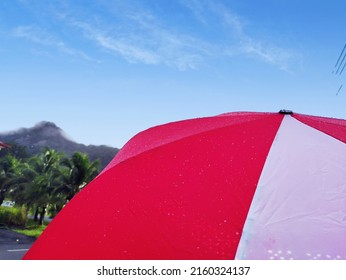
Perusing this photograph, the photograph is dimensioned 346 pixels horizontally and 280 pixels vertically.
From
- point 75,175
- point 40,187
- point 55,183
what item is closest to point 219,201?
point 75,175

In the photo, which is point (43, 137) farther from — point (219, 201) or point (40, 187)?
point (219, 201)

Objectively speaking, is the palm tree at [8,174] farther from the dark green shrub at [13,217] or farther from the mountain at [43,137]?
the mountain at [43,137]

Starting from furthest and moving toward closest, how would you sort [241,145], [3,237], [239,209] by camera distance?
[3,237], [241,145], [239,209]

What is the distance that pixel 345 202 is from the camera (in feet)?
4.82

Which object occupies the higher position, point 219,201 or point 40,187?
point 219,201

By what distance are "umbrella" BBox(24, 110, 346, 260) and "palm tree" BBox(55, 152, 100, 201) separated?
25379mm

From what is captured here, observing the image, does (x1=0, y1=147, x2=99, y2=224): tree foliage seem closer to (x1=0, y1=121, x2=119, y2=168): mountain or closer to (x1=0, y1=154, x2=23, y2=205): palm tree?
(x1=0, y1=154, x2=23, y2=205): palm tree

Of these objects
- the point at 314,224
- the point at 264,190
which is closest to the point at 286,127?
the point at 264,190

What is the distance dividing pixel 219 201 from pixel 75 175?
26.4 metres

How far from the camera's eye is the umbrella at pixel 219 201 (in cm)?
135

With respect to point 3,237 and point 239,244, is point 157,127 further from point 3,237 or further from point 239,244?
point 3,237

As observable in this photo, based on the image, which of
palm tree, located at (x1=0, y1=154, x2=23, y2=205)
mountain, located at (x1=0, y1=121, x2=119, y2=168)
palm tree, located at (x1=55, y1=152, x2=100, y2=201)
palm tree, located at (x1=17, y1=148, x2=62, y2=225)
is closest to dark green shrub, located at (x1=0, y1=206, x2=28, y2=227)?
palm tree, located at (x1=17, y1=148, x2=62, y2=225)

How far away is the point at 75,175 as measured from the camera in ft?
87.5
